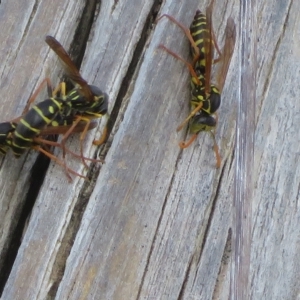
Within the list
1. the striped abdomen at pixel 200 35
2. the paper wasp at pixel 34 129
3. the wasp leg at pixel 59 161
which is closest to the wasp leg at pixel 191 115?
the striped abdomen at pixel 200 35

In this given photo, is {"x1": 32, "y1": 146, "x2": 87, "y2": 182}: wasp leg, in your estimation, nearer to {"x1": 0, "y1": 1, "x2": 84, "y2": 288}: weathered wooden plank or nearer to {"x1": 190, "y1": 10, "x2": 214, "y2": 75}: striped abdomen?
{"x1": 0, "y1": 1, "x2": 84, "y2": 288}: weathered wooden plank

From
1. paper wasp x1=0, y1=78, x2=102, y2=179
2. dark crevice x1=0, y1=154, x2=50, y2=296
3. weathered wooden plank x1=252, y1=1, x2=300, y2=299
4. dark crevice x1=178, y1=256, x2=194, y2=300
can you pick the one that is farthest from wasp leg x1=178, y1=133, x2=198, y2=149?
dark crevice x1=0, y1=154, x2=50, y2=296

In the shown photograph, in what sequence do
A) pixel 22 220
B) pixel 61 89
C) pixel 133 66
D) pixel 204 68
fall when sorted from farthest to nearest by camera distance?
pixel 204 68
pixel 61 89
pixel 133 66
pixel 22 220

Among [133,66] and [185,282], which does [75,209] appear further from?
[133,66]

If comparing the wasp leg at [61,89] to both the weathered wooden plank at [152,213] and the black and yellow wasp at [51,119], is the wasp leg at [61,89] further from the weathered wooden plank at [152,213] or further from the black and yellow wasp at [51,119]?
the weathered wooden plank at [152,213]

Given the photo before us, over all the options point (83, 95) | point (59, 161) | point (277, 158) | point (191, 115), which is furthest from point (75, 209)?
point (277, 158)

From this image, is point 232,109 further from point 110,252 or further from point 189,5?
point 110,252

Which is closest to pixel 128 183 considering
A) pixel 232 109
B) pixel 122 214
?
pixel 122 214
